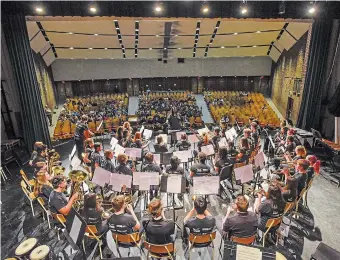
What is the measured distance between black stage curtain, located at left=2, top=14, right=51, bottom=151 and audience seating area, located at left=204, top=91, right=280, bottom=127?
9.35 metres

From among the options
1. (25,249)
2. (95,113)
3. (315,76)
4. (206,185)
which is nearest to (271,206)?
(206,185)

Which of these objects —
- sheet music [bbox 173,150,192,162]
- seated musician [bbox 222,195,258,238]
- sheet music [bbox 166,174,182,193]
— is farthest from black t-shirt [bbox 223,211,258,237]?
sheet music [bbox 173,150,192,162]

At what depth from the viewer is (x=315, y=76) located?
11.1m

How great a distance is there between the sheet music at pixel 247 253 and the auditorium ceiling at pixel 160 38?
1107 cm

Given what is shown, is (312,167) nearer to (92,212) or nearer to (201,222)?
(201,222)

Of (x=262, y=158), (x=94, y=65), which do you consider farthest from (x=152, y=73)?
→ (x=262, y=158)

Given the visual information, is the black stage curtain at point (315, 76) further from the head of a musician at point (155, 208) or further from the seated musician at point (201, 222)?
the head of a musician at point (155, 208)

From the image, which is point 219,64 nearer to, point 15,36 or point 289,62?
point 289,62

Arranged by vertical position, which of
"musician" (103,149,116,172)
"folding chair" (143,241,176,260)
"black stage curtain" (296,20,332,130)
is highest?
"black stage curtain" (296,20,332,130)

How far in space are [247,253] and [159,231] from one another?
1442 millimetres

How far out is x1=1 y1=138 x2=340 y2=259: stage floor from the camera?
4.99 metres

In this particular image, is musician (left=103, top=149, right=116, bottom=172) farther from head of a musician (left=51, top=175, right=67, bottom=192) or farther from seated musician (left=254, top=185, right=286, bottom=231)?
seated musician (left=254, top=185, right=286, bottom=231)

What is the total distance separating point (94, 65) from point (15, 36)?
1083cm

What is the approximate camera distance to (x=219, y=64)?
2084cm
